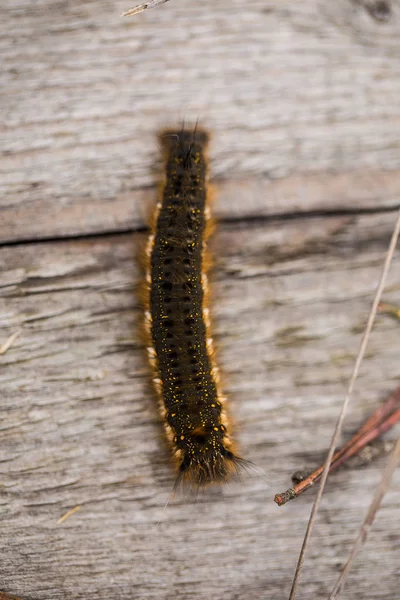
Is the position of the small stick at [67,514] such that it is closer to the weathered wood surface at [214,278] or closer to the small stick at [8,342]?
the weathered wood surface at [214,278]

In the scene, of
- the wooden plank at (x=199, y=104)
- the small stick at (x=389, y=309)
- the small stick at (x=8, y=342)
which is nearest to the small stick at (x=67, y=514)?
the small stick at (x=8, y=342)

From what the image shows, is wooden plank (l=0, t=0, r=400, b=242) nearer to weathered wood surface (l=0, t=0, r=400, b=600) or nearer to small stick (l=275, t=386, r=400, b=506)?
weathered wood surface (l=0, t=0, r=400, b=600)

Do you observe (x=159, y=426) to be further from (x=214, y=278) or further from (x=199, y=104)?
(x=199, y=104)

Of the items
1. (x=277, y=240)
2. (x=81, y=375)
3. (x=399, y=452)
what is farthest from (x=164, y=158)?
(x=399, y=452)

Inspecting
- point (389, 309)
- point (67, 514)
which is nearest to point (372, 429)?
point (389, 309)

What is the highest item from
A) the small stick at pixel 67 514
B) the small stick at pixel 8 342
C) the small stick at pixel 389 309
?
the small stick at pixel 8 342

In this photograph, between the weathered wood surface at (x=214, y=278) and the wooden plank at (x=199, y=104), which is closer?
the weathered wood surface at (x=214, y=278)

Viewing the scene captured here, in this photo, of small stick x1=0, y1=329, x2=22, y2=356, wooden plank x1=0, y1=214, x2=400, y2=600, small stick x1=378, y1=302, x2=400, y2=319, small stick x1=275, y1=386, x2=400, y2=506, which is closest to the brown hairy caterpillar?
wooden plank x1=0, y1=214, x2=400, y2=600
